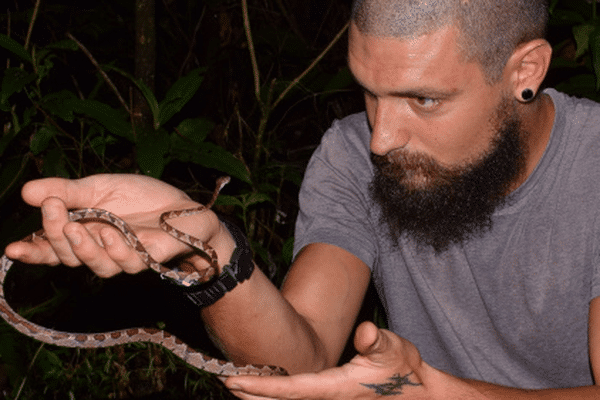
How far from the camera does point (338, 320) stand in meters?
2.97

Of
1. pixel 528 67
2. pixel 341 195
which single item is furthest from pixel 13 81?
pixel 528 67

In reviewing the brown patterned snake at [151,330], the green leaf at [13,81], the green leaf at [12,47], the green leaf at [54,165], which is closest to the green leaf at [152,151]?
the brown patterned snake at [151,330]

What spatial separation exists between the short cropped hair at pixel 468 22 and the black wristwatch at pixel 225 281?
3.88ft

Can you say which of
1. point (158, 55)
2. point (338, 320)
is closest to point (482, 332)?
point (338, 320)

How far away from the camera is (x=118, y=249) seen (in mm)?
1912

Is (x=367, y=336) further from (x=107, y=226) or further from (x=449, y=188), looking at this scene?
(x=449, y=188)

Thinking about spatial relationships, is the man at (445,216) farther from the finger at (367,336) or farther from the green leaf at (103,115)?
the green leaf at (103,115)

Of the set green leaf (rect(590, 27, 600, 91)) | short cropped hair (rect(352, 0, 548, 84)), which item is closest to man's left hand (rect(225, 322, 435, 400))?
short cropped hair (rect(352, 0, 548, 84))

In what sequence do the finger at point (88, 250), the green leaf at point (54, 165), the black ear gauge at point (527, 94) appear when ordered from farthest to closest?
the green leaf at point (54, 165) < the black ear gauge at point (527, 94) < the finger at point (88, 250)

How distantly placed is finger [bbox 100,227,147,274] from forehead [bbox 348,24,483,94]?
1.36 m

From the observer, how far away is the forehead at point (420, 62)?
8.28 feet

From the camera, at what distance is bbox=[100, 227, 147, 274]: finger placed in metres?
1.91

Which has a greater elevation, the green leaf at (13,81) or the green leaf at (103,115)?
the green leaf at (13,81)

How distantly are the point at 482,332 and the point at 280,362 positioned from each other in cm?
120
